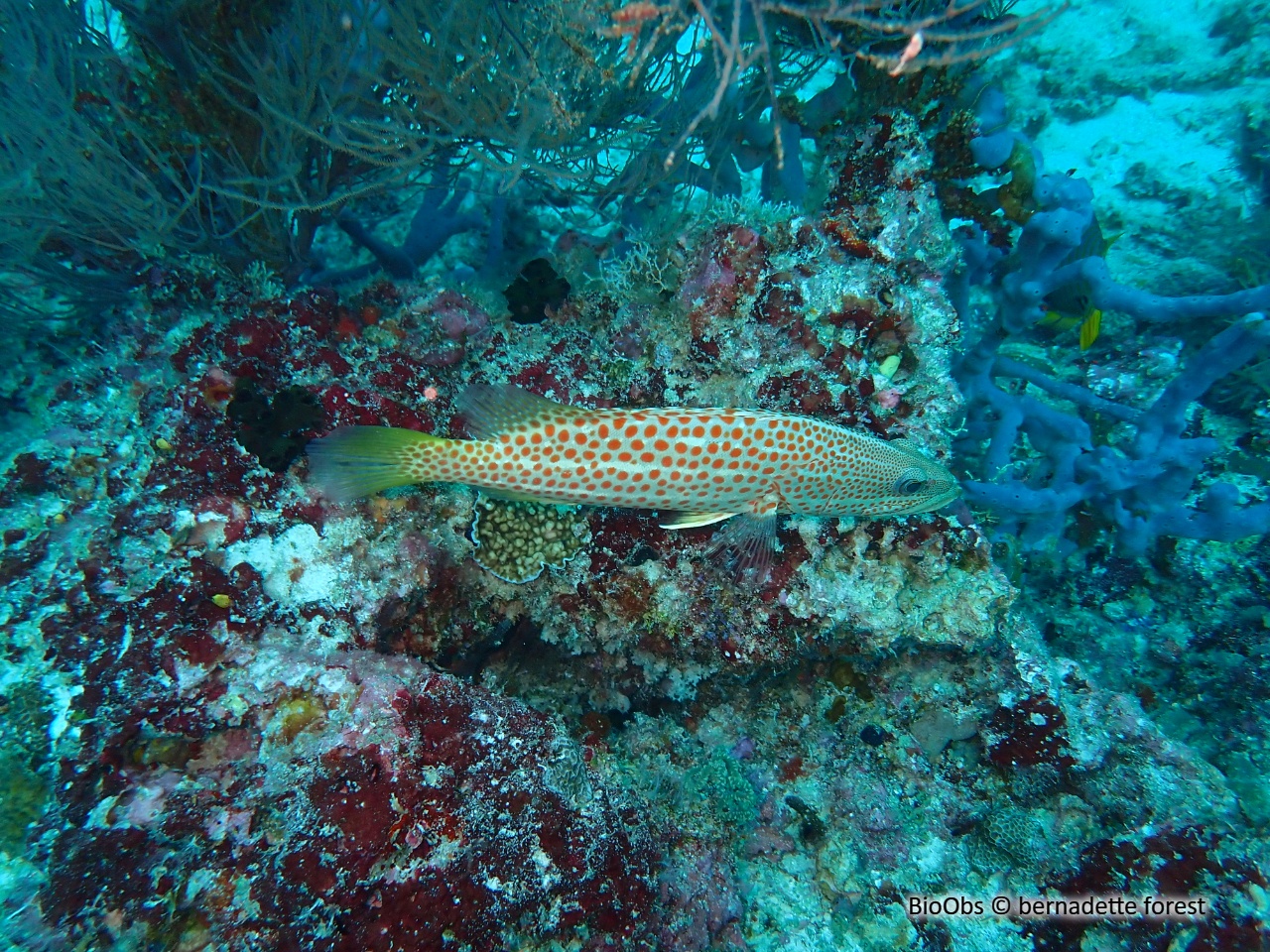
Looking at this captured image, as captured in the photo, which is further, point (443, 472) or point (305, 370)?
point (305, 370)

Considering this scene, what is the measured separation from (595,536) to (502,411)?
4.47ft

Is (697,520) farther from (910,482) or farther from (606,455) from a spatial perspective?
(910,482)

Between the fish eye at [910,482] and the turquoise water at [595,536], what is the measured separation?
0.34 feet

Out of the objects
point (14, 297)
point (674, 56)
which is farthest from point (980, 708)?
point (14, 297)

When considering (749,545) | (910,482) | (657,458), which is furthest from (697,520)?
(910,482)

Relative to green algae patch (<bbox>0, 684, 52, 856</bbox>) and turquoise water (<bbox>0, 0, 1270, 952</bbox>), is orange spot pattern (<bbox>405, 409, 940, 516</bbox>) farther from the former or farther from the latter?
green algae patch (<bbox>0, 684, 52, 856</bbox>)

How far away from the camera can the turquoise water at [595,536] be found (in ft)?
10.7

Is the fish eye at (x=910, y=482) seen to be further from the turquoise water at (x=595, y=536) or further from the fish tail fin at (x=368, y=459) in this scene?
the fish tail fin at (x=368, y=459)

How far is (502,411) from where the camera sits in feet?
12.9

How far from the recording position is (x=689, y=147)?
6.43m

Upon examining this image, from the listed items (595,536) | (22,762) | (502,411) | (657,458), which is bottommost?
(22,762)

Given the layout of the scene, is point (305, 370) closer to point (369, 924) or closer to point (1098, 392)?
point (369, 924)

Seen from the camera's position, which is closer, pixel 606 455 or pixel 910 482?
pixel 606 455

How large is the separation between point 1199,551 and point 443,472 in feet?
25.2
